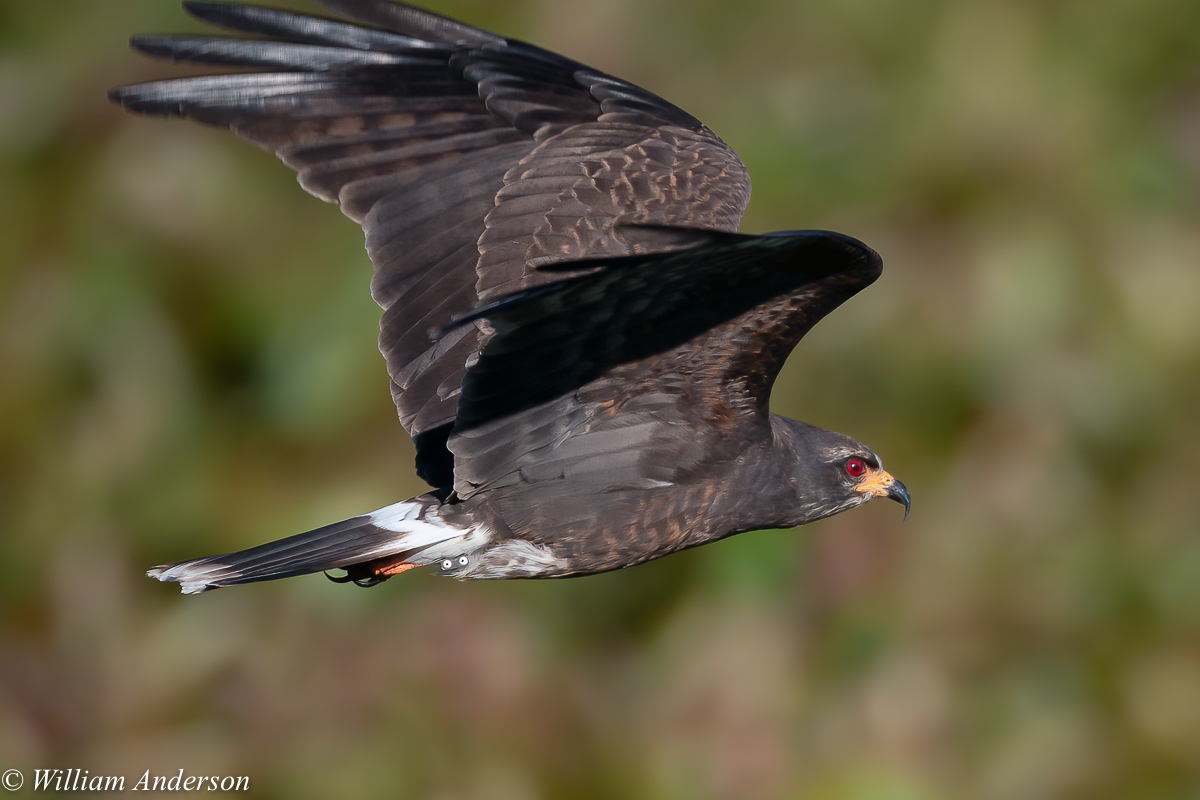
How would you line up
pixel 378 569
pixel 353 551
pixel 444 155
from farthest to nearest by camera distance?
pixel 444 155, pixel 378 569, pixel 353 551

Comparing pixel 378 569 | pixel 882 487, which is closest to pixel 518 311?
pixel 378 569

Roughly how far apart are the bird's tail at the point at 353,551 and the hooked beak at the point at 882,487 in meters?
1.93

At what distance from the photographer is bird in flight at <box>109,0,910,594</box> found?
543cm

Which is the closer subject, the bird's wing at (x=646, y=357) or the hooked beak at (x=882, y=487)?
the bird's wing at (x=646, y=357)

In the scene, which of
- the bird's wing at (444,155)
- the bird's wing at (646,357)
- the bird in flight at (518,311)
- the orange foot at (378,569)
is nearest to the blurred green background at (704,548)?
the orange foot at (378,569)

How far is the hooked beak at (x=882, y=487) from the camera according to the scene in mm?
6527

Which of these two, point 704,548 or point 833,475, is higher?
point 833,475

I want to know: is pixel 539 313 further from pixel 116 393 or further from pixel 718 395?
pixel 116 393

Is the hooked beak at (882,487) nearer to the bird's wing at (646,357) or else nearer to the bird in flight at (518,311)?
the bird in flight at (518,311)

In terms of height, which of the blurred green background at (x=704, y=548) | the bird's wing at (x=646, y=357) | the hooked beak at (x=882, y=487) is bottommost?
the blurred green background at (x=704, y=548)

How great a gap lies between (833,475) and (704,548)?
165 inches

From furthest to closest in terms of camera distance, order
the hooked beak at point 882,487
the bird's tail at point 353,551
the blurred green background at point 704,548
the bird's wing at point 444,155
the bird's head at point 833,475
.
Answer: the blurred green background at point 704,548 < the hooked beak at point 882,487 < the bird's head at point 833,475 < the bird's wing at point 444,155 < the bird's tail at point 353,551

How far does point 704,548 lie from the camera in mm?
10492

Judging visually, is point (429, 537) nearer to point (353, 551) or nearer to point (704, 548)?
point (353, 551)
